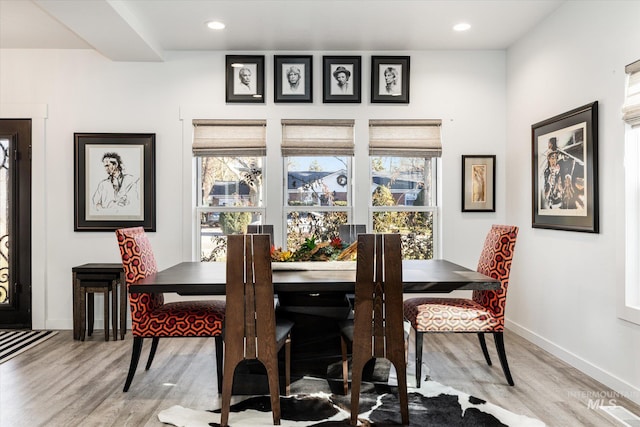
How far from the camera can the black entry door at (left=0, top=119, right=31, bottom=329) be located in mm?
4605

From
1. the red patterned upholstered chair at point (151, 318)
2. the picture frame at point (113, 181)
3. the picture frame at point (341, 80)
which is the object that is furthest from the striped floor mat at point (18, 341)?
the picture frame at point (341, 80)

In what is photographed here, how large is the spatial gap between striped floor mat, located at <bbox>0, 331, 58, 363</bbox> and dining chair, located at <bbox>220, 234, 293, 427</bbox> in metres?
2.34

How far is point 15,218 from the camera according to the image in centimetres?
461

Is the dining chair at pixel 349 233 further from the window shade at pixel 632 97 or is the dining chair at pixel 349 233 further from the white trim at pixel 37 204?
the white trim at pixel 37 204

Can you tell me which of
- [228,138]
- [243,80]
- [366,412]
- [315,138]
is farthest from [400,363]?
[243,80]

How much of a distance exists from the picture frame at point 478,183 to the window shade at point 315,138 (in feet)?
3.93

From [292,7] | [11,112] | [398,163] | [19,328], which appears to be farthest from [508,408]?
[11,112]

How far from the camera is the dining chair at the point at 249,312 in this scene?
2.39 metres

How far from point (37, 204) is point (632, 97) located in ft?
16.6

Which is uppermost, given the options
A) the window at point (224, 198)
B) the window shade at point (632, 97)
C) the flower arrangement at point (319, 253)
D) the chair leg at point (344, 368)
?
the window shade at point (632, 97)

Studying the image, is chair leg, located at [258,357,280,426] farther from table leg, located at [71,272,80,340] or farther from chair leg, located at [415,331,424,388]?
table leg, located at [71,272,80,340]

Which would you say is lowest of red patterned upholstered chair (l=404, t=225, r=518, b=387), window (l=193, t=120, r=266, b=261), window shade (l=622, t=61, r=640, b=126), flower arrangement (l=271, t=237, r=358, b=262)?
red patterned upholstered chair (l=404, t=225, r=518, b=387)

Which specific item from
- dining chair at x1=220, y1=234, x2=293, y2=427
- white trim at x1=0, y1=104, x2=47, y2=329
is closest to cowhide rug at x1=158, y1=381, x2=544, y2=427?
dining chair at x1=220, y1=234, x2=293, y2=427

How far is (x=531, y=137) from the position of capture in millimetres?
4129
